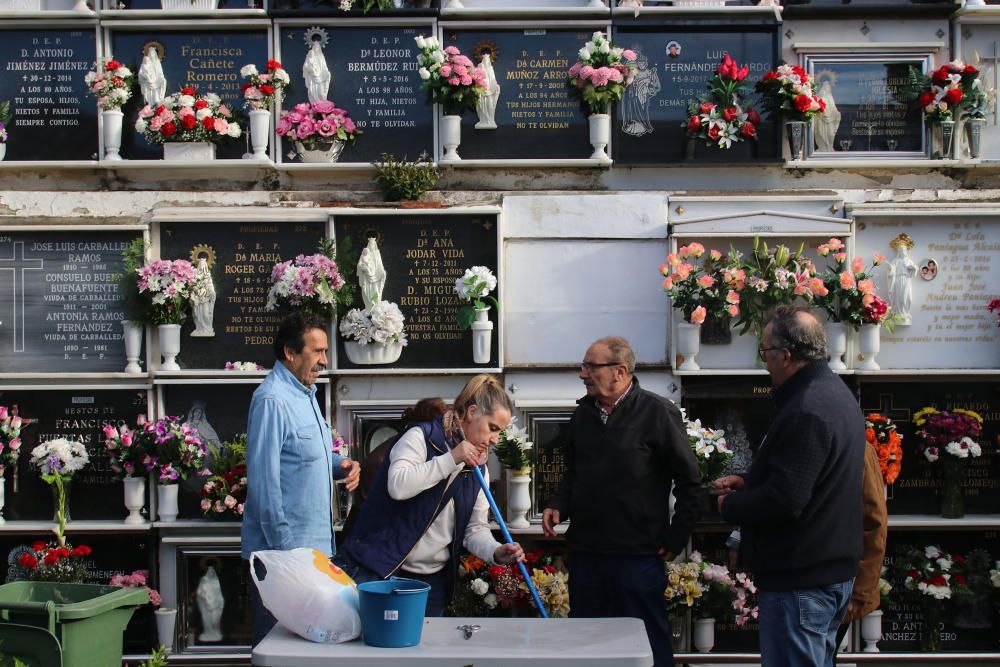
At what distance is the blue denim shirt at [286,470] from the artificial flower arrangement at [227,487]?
1.67m

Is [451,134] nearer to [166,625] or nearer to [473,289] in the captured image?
[473,289]

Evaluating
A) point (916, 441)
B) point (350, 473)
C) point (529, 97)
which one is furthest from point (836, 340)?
point (350, 473)

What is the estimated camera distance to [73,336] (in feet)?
21.9

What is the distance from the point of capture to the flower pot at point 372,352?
21.2 ft

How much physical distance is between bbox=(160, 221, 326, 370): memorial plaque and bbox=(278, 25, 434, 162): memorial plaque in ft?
2.60

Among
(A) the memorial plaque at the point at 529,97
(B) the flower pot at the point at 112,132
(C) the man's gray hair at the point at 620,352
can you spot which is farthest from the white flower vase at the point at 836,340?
(B) the flower pot at the point at 112,132

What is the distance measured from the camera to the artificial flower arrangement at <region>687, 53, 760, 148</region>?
21.6 feet

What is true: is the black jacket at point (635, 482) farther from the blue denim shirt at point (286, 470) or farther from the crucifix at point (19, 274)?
the crucifix at point (19, 274)

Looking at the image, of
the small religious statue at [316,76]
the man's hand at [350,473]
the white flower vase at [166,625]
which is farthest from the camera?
the small religious statue at [316,76]

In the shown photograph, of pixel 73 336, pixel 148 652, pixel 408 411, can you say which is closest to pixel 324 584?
pixel 408 411

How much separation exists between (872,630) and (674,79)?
3.67 metres

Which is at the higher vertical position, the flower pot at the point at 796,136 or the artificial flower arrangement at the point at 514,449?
the flower pot at the point at 796,136

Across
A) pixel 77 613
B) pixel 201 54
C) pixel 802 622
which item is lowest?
pixel 77 613

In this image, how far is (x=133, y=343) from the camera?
657 cm
